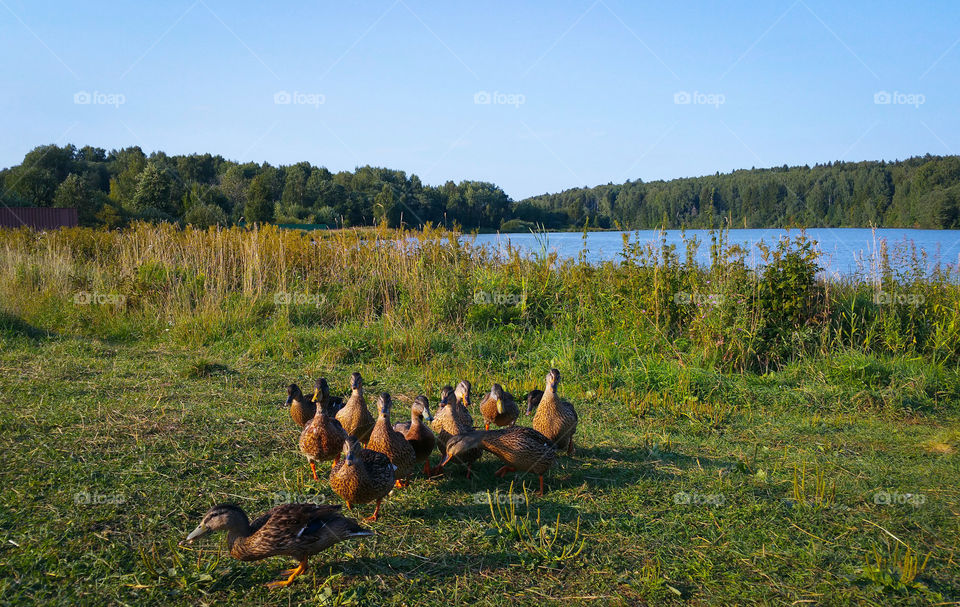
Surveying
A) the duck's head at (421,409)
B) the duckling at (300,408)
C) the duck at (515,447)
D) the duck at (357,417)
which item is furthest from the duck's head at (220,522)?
the duckling at (300,408)

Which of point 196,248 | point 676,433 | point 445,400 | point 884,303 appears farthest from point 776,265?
point 196,248

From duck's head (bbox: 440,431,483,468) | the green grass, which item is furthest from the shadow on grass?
duck's head (bbox: 440,431,483,468)

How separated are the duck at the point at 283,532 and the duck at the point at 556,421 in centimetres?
202

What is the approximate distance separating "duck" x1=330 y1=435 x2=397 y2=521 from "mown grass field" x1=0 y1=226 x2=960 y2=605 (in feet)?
0.61

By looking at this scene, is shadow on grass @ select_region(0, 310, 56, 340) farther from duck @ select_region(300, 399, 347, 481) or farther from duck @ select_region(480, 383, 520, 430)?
duck @ select_region(480, 383, 520, 430)

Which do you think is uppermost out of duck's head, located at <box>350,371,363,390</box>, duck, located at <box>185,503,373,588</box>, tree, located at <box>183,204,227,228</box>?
tree, located at <box>183,204,227,228</box>

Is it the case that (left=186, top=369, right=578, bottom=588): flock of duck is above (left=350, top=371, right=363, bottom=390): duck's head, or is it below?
below

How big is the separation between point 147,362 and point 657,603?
277 inches

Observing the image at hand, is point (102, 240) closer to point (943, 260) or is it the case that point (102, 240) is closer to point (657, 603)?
point (657, 603)

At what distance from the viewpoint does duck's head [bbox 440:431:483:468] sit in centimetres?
404

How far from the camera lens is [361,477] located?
3.44 m

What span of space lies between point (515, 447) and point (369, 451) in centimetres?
99

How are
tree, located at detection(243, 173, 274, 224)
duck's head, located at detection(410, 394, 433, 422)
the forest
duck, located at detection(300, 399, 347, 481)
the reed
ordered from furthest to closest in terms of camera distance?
tree, located at detection(243, 173, 274, 224)
the forest
the reed
duck's head, located at detection(410, 394, 433, 422)
duck, located at detection(300, 399, 347, 481)

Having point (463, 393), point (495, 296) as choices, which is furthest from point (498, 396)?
point (495, 296)
